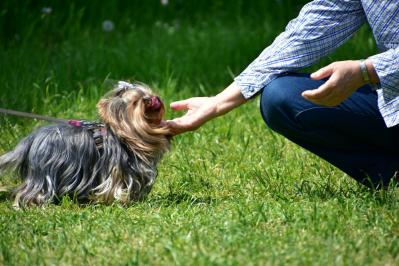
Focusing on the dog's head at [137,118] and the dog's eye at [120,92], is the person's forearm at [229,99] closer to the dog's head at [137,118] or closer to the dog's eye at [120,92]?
the dog's head at [137,118]

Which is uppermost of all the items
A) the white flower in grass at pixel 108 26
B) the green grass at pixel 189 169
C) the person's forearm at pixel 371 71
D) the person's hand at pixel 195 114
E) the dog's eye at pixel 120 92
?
the person's forearm at pixel 371 71

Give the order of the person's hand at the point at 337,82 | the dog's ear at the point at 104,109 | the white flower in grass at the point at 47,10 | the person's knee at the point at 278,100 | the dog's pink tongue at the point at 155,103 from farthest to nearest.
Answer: the white flower in grass at the point at 47,10, the dog's ear at the point at 104,109, the dog's pink tongue at the point at 155,103, the person's knee at the point at 278,100, the person's hand at the point at 337,82

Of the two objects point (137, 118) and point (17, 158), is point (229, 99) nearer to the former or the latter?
point (137, 118)

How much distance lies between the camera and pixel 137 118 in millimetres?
4426

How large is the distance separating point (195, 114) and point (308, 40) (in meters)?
0.65

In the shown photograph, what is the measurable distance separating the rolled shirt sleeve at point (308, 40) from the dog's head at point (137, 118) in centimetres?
46

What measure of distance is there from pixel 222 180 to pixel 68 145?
A: 979 millimetres

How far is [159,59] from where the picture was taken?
755cm

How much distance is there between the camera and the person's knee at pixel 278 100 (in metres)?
4.17

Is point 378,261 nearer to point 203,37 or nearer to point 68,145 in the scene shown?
point 68,145

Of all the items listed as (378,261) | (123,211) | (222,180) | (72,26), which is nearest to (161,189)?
(222,180)

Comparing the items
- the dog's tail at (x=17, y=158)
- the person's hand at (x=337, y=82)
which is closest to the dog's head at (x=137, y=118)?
the dog's tail at (x=17, y=158)

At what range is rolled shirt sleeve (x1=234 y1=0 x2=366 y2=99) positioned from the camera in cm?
425

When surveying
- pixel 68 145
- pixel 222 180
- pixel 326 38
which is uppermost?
pixel 326 38
